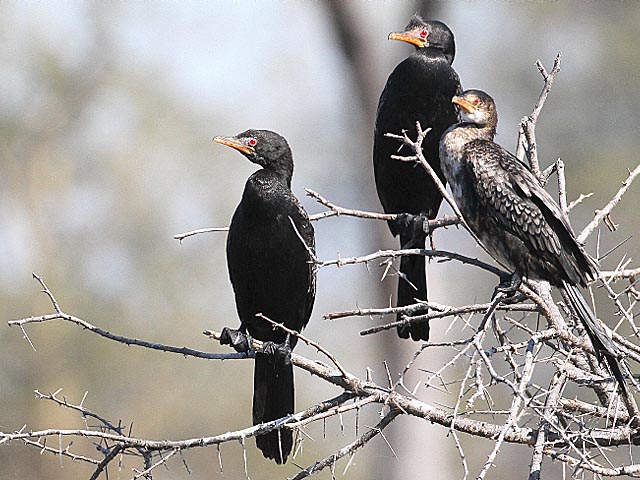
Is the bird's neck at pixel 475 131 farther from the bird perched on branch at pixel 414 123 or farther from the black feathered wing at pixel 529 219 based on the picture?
the bird perched on branch at pixel 414 123

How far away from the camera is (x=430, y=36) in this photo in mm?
4484

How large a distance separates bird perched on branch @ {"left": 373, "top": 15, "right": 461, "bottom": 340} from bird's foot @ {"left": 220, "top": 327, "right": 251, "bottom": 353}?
75 cm

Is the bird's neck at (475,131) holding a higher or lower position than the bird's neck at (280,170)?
higher

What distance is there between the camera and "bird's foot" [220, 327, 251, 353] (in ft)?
12.3

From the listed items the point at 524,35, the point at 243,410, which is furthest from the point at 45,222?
the point at 524,35

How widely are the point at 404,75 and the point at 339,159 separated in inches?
260

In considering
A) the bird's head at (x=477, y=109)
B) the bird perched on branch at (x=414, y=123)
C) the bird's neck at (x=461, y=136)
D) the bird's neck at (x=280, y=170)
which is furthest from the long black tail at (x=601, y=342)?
the bird's neck at (x=280, y=170)

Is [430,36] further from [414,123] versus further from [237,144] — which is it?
[237,144]

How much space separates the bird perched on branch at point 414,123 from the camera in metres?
4.35

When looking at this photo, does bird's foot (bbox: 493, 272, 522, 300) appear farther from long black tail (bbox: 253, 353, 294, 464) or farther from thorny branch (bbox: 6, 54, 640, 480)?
long black tail (bbox: 253, 353, 294, 464)

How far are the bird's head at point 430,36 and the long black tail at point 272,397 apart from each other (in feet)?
5.34

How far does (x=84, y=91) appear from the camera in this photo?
13211mm

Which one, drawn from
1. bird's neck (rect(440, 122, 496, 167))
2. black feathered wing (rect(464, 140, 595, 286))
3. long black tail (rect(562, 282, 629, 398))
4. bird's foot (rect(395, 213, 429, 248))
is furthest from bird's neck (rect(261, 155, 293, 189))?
long black tail (rect(562, 282, 629, 398))

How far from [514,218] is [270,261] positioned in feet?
3.99
